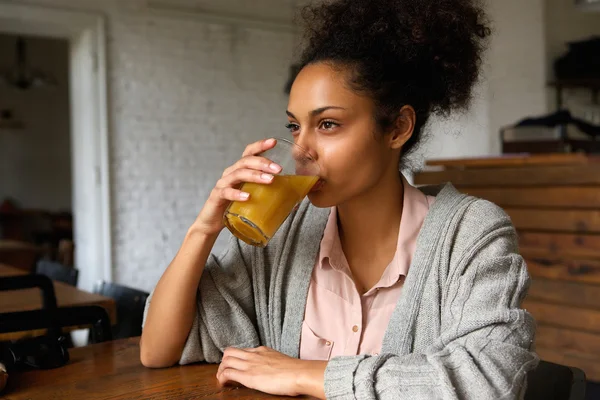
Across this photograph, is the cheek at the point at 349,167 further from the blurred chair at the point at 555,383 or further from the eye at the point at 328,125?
the blurred chair at the point at 555,383

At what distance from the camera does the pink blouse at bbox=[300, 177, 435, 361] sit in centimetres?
128

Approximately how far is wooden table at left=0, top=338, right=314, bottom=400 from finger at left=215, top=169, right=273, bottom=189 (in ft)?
1.20

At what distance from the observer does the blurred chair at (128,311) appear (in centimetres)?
229

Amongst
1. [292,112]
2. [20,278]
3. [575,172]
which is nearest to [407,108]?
[292,112]

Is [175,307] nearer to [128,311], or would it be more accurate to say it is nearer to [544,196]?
[128,311]

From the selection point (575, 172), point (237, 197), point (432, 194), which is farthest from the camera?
point (575, 172)

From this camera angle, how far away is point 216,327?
1269 millimetres

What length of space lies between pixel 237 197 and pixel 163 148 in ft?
12.6

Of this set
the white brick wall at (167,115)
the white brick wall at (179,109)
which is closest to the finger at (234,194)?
the white brick wall at (179,109)

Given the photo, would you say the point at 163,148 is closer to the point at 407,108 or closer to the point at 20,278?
the point at 20,278

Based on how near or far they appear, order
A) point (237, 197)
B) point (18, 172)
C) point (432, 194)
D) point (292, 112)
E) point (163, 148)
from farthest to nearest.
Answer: point (18, 172) → point (163, 148) → point (432, 194) → point (292, 112) → point (237, 197)

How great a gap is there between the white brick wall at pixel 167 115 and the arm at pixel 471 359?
13.0 ft

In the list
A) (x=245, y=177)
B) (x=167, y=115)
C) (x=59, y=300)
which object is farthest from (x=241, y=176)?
(x=167, y=115)

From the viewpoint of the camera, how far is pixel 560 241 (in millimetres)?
2748
